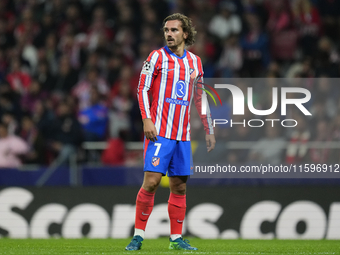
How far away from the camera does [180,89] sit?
545 centimetres

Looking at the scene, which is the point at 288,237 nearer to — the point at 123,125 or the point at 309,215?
the point at 309,215

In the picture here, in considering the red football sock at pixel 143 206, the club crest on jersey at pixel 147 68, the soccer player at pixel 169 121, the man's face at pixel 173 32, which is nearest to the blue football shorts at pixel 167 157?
the soccer player at pixel 169 121

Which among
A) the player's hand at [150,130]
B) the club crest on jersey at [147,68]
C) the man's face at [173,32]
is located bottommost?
the player's hand at [150,130]

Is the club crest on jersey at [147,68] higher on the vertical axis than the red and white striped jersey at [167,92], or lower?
higher

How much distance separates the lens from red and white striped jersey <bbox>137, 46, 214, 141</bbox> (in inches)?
Answer: 211

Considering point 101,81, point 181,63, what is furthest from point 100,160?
point 181,63

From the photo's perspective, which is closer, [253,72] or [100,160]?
[100,160]

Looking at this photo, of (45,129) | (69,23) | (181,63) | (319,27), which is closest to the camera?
(181,63)

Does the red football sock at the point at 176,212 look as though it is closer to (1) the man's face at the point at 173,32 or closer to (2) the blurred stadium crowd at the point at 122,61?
(1) the man's face at the point at 173,32

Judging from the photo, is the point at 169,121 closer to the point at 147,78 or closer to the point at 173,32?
the point at 147,78

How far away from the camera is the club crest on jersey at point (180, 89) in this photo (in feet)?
17.8

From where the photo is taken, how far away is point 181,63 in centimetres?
548

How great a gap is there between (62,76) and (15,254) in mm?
6991

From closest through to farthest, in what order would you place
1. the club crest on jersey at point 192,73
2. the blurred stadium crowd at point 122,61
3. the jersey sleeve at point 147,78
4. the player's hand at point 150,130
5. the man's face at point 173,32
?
the player's hand at point 150,130 → the jersey sleeve at point 147,78 → the man's face at point 173,32 → the club crest on jersey at point 192,73 → the blurred stadium crowd at point 122,61
